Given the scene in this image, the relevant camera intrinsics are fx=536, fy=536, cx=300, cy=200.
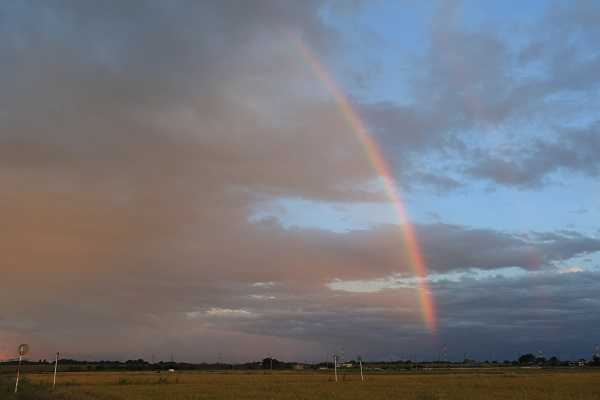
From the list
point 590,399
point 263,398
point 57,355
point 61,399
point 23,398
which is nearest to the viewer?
point 23,398

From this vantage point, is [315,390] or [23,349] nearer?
[23,349]

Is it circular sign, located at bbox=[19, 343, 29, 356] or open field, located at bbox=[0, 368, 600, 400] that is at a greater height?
circular sign, located at bbox=[19, 343, 29, 356]

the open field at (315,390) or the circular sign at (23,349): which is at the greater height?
the circular sign at (23,349)

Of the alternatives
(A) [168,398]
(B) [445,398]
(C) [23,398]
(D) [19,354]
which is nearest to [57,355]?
(D) [19,354]

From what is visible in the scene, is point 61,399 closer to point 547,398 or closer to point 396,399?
point 396,399

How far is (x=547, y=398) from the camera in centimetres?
3653

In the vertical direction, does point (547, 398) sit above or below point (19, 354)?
below

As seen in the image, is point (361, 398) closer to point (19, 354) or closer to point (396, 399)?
point (396, 399)

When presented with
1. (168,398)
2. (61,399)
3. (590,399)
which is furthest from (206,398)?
(590,399)

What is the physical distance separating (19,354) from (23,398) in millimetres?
12488

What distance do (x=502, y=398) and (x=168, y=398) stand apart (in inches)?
953

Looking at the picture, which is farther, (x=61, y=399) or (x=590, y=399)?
(x=590, y=399)

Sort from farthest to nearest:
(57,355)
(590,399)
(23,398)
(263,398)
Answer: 1. (57,355)
2. (263,398)
3. (590,399)
4. (23,398)

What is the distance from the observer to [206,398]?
129 ft
